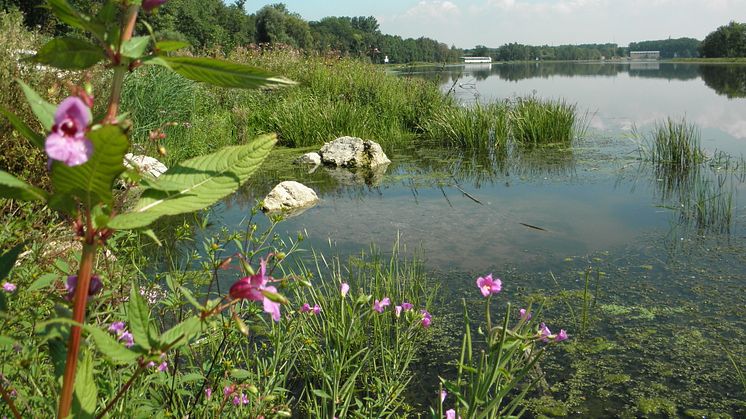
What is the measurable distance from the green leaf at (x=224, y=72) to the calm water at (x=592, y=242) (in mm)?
2848

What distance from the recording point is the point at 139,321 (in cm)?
81

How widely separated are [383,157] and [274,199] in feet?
11.3

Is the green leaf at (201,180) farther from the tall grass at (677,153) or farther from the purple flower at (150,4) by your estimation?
the tall grass at (677,153)

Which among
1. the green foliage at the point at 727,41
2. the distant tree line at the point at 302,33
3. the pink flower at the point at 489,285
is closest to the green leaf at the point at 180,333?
the pink flower at the point at 489,285

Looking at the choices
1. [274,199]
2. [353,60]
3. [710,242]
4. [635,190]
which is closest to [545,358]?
[710,242]

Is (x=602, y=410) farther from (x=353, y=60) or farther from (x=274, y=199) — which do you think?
(x=353, y=60)

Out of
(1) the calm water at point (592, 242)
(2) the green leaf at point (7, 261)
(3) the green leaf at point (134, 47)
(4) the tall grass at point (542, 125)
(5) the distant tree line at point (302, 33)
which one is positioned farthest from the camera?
(5) the distant tree line at point (302, 33)

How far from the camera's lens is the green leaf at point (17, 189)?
2.08 ft

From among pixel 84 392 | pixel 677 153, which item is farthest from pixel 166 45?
pixel 677 153

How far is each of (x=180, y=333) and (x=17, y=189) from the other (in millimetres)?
282

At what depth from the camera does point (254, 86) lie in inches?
27.4

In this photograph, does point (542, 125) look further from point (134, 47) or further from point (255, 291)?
point (134, 47)

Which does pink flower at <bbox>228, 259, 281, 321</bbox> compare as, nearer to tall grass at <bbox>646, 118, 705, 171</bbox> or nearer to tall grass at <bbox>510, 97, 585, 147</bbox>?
tall grass at <bbox>646, 118, 705, 171</bbox>

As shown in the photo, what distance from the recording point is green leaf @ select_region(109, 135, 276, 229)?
732 mm
